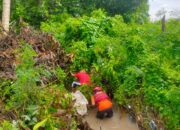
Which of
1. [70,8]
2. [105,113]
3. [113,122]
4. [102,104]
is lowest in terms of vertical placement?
[113,122]

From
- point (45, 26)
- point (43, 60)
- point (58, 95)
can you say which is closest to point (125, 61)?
point (43, 60)

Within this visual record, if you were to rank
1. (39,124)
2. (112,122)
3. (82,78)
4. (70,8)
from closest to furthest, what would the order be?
(39,124), (112,122), (82,78), (70,8)

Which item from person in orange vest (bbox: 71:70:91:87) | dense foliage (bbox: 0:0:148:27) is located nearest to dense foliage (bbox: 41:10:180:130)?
person in orange vest (bbox: 71:70:91:87)

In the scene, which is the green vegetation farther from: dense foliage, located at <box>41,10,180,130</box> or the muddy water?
the muddy water

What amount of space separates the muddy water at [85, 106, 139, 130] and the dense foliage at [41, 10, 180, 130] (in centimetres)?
29

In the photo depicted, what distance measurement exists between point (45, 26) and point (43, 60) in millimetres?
3617

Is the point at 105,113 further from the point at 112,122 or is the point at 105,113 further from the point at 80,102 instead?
the point at 80,102

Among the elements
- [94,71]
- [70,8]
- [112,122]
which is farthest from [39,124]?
[70,8]

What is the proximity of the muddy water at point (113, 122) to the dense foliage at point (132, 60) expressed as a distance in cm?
29

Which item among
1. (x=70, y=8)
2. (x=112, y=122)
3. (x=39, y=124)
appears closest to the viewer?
(x=39, y=124)

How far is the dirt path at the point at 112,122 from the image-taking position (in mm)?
6728

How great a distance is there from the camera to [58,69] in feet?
24.7

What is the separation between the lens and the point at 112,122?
22.6 ft

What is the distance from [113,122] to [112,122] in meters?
0.02
